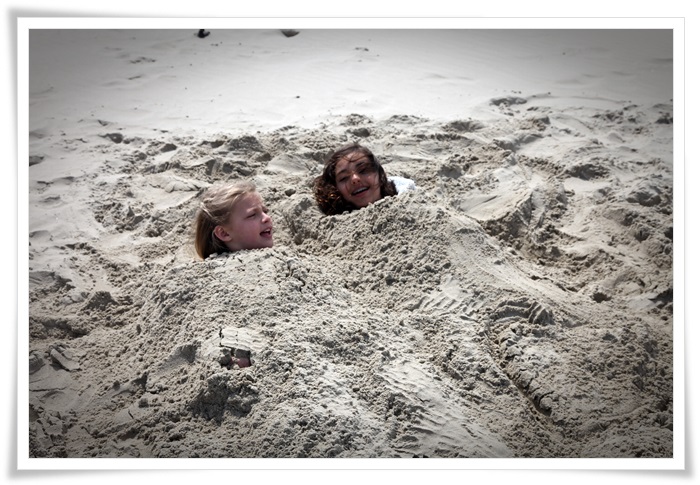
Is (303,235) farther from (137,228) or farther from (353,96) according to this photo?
(353,96)

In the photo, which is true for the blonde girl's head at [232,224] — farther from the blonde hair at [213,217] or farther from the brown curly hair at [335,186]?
the brown curly hair at [335,186]

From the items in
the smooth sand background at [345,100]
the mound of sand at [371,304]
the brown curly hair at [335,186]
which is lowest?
the mound of sand at [371,304]

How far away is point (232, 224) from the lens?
303 cm

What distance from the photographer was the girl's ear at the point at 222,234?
9.93ft

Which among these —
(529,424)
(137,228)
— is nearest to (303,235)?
(137,228)

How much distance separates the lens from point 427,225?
2.97 meters

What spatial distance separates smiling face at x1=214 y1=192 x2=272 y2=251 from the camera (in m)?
3.03

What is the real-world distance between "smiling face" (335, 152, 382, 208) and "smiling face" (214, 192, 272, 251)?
42cm

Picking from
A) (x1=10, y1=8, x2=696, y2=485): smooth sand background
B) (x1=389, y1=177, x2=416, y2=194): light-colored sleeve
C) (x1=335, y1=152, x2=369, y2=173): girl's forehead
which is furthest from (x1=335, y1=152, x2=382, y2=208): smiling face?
(x1=10, y1=8, x2=696, y2=485): smooth sand background

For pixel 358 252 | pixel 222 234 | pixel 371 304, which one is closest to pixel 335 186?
pixel 358 252

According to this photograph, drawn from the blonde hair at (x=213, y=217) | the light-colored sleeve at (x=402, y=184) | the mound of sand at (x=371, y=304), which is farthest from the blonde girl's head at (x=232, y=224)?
the light-colored sleeve at (x=402, y=184)

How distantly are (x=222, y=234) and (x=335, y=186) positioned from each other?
0.56 metres

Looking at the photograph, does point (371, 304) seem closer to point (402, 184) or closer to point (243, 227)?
point (243, 227)

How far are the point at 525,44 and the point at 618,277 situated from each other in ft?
3.31
